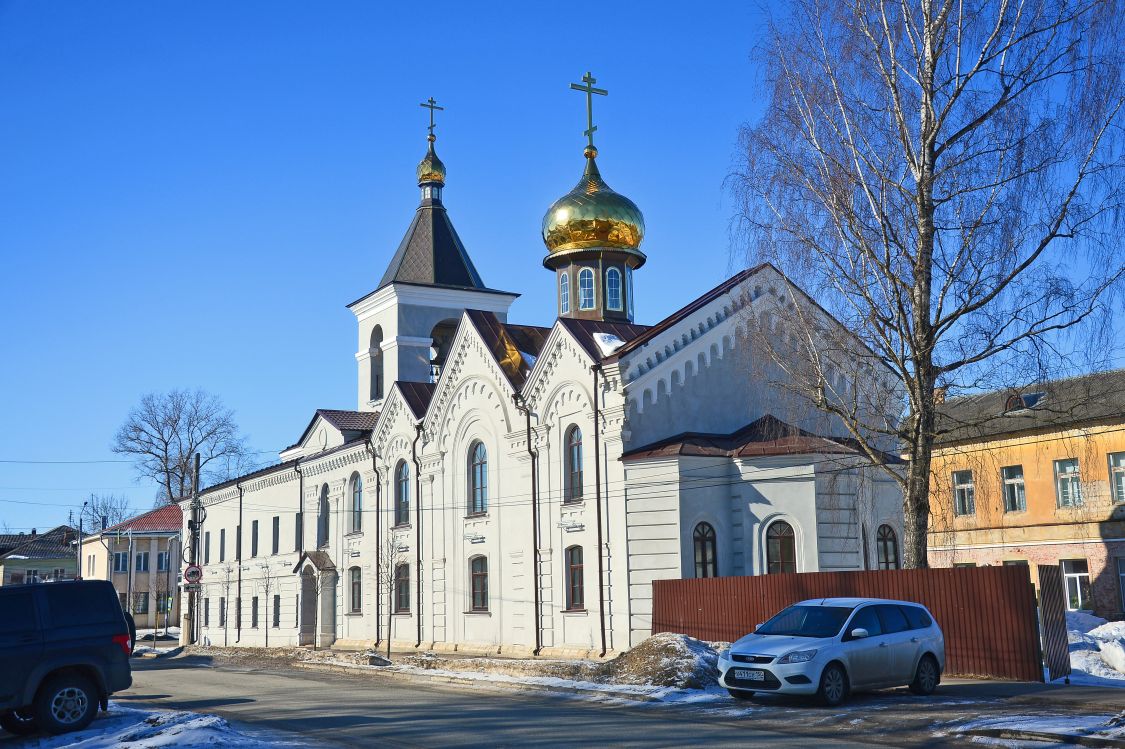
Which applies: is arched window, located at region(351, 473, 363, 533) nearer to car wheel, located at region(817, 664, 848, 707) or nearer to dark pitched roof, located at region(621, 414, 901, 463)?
dark pitched roof, located at region(621, 414, 901, 463)

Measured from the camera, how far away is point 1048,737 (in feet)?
37.2

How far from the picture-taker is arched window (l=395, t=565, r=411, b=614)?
3541cm

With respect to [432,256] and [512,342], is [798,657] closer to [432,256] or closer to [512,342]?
[512,342]

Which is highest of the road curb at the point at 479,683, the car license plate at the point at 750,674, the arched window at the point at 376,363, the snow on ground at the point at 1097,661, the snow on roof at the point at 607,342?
the arched window at the point at 376,363

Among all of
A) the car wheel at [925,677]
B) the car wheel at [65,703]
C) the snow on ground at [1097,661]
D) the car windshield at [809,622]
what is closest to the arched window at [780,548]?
the snow on ground at [1097,661]

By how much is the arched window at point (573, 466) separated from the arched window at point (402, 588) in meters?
9.03

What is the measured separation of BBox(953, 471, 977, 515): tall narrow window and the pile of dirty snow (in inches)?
921

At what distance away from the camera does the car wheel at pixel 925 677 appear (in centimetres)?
1555

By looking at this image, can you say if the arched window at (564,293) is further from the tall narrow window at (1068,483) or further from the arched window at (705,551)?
the tall narrow window at (1068,483)

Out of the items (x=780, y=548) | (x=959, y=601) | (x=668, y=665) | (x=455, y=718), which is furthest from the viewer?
(x=780, y=548)

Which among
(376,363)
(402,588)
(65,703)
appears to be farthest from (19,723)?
(376,363)

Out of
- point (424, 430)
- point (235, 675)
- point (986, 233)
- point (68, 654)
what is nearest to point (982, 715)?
point (986, 233)

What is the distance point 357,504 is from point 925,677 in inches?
1044

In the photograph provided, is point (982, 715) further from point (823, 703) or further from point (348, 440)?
point (348, 440)
